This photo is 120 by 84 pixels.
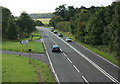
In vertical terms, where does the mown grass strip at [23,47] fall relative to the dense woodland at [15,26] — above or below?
below

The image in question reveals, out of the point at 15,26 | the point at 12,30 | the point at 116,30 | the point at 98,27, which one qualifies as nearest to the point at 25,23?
the point at 15,26

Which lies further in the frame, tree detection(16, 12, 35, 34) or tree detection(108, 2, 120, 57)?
tree detection(16, 12, 35, 34)

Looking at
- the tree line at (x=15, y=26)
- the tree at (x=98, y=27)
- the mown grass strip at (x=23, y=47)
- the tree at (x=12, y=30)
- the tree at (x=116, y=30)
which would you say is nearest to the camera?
the tree at (x=116, y=30)

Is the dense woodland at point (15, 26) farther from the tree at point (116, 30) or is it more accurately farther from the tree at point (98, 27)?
the tree at point (116, 30)

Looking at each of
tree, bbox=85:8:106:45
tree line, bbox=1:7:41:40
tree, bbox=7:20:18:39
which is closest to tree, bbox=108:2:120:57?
tree, bbox=85:8:106:45

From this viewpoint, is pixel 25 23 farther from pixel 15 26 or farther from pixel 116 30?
pixel 116 30

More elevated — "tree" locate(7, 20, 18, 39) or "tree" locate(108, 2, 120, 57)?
"tree" locate(108, 2, 120, 57)

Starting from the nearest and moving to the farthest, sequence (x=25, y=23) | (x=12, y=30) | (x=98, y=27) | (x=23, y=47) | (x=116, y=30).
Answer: (x=116, y=30) < (x=98, y=27) < (x=23, y=47) < (x=12, y=30) < (x=25, y=23)

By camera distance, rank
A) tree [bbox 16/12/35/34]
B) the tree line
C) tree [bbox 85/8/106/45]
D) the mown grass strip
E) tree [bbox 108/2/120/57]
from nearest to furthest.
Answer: tree [bbox 108/2/120/57], the mown grass strip, tree [bbox 85/8/106/45], the tree line, tree [bbox 16/12/35/34]

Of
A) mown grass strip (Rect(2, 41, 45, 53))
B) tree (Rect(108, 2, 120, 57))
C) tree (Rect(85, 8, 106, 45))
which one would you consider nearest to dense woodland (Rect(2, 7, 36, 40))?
mown grass strip (Rect(2, 41, 45, 53))

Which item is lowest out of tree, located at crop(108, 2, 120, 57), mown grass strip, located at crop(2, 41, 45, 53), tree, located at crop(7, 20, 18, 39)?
mown grass strip, located at crop(2, 41, 45, 53)

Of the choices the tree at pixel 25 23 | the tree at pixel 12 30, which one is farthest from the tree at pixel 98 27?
the tree at pixel 25 23

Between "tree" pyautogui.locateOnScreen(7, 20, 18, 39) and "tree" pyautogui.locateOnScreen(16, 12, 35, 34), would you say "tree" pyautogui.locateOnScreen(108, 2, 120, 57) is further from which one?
"tree" pyautogui.locateOnScreen(16, 12, 35, 34)

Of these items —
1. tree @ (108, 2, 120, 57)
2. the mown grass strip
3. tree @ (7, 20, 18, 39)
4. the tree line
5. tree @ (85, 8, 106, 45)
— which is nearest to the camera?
tree @ (108, 2, 120, 57)
